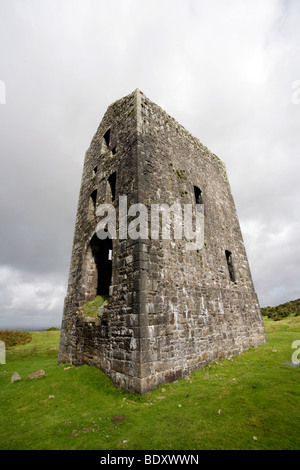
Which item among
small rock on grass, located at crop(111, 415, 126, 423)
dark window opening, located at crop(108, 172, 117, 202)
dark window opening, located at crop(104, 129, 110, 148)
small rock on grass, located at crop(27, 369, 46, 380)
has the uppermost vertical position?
dark window opening, located at crop(104, 129, 110, 148)

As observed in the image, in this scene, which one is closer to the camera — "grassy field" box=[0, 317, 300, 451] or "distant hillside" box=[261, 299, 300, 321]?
"grassy field" box=[0, 317, 300, 451]

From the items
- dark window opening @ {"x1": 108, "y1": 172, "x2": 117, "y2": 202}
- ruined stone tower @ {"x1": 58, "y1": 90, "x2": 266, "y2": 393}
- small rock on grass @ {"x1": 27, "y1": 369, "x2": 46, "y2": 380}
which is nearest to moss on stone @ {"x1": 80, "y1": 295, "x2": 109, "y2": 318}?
ruined stone tower @ {"x1": 58, "y1": 90, "x2": 266, "y2": 393}

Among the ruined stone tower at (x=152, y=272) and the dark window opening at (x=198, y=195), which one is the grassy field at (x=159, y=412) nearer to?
the ruined stone tower at (x=152, y=272)

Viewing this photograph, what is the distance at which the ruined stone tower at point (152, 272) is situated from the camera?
23.0ft

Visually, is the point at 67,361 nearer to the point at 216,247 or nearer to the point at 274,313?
the point at 216,247

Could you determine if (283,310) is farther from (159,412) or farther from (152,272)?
(159,412)

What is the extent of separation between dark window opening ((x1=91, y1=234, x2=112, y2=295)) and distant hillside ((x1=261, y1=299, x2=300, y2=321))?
20.8m

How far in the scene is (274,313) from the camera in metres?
25.5

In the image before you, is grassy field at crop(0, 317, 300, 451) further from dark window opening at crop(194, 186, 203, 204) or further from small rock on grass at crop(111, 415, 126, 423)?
dark window opening at crop(194, 186, 203, 204)

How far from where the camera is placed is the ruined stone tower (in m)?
7.00

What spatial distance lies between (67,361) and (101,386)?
12.2ft

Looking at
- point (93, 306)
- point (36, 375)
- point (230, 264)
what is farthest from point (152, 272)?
point (230, 264)

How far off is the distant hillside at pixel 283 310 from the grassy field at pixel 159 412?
18.8 meters
